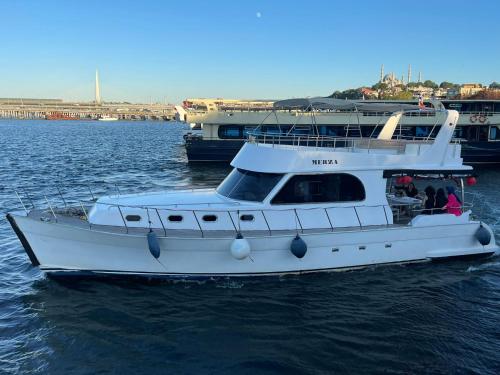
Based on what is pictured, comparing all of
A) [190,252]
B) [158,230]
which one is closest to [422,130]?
[190,252]

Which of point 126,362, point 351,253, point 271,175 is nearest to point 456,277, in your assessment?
point 351,253

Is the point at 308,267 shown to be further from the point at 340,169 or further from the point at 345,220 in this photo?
the point at 340,169

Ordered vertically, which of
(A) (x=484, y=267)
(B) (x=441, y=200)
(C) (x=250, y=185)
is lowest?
(A) (x=484, y=267)

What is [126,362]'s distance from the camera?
7867 millimetres

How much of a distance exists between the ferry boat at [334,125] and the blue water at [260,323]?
25.6 m

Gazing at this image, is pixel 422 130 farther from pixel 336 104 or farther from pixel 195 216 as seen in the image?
pixel 195 216

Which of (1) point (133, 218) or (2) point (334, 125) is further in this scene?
(2) point (334, 125)

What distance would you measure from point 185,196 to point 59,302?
3.94 meters

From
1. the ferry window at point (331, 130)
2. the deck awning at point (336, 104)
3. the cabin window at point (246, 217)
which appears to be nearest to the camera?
the cabin window at point (246, 217)

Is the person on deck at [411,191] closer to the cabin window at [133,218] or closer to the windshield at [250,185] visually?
the windshield at [250,185]

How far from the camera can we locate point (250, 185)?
11.7 m

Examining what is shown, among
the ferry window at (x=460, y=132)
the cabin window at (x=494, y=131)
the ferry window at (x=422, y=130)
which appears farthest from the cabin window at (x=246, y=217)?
the cabin window at (x=494, y=131)

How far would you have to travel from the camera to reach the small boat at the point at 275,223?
10305mm

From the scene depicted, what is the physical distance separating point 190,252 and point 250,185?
2.41 meters
